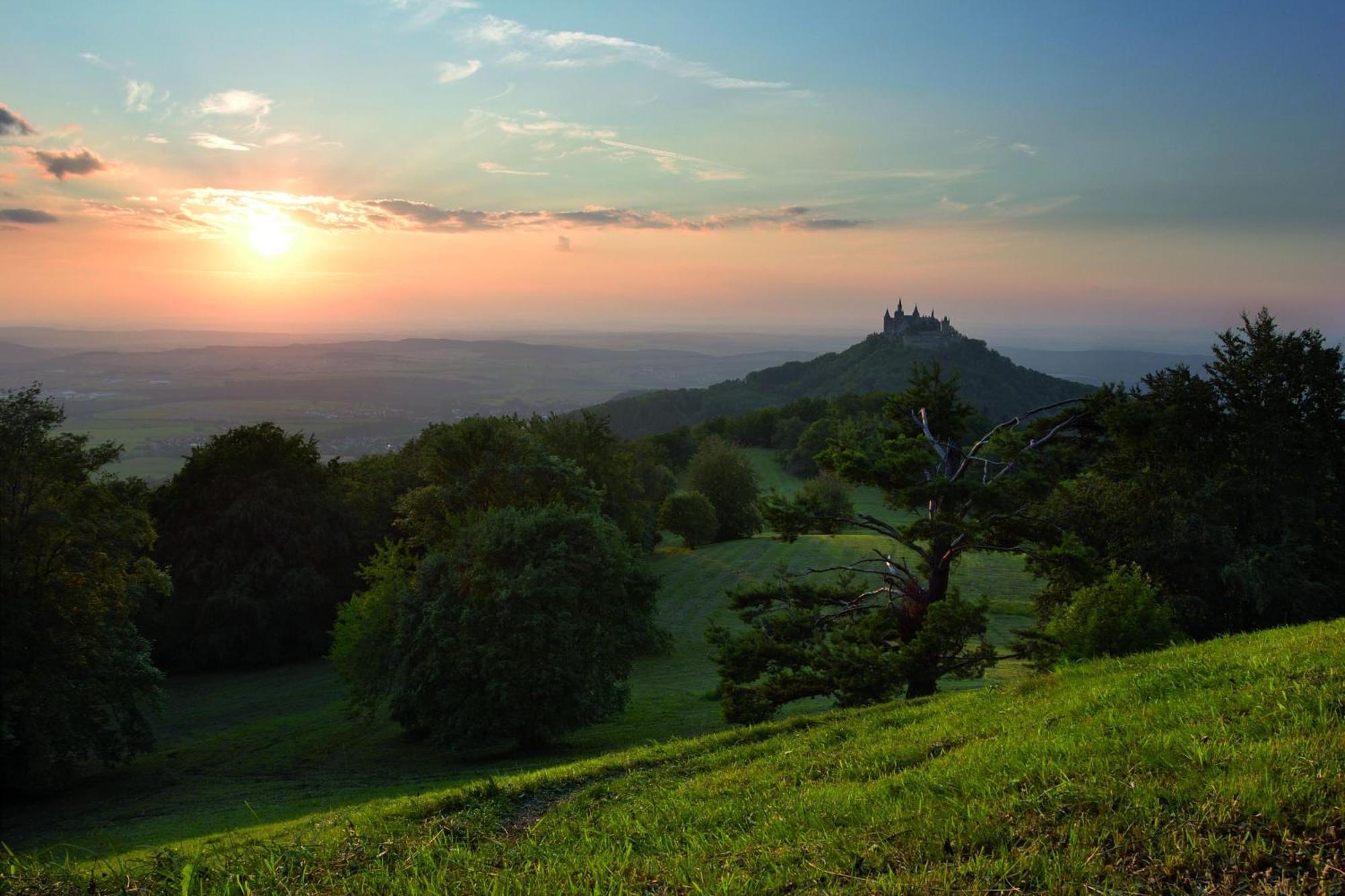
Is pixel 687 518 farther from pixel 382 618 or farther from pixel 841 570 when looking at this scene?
pixel 841 570

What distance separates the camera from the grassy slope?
17500mm

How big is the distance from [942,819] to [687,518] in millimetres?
65652

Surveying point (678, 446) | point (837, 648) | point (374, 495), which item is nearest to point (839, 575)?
point (837, 648)

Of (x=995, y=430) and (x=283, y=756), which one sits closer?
(x=995, y=430)

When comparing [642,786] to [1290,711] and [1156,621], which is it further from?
[1156,621]

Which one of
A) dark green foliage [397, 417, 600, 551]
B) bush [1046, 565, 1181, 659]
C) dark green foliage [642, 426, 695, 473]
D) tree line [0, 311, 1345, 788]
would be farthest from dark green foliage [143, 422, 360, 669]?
dark green foliage [642, 426, 695, 473]

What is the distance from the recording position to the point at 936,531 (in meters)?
16.6

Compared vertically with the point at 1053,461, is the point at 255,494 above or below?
below

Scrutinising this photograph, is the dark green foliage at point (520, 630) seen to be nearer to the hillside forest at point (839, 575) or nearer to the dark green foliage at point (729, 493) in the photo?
the hillside forest at point (839, 575)

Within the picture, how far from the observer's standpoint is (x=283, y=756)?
2509 cm

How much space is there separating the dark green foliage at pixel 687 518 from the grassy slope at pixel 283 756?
81.3ft

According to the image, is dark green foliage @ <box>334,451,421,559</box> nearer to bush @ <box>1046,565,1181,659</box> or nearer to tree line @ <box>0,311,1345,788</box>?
tree line @ <box>0,311,1345,788</box>

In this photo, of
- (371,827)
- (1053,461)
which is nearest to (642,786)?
(371,827)

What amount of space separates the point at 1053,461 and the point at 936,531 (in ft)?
14.4
